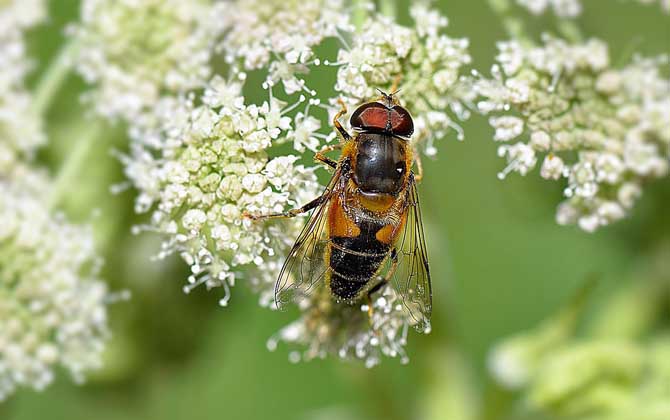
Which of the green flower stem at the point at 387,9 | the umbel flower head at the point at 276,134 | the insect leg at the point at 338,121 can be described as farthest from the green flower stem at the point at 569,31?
the insect leg at the point at 338,121

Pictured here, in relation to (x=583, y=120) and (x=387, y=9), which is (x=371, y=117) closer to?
(x=387, y=9)

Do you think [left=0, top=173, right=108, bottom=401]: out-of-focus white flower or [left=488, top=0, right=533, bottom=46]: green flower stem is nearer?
[left=488, top=0, right=533, bottom=46]: green flower stem

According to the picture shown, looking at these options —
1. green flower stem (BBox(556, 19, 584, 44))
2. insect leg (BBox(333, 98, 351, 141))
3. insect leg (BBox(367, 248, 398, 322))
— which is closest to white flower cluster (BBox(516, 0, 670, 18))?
green flower stem (BBox(556, 19, 584, 44))

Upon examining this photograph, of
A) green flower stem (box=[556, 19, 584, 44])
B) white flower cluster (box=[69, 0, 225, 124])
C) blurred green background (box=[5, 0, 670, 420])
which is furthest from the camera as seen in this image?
blurred green background (box=[5, 0, 670, 420])

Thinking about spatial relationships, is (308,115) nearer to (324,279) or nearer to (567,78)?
(324,279)

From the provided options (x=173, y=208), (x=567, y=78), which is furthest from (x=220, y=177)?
(x=567, y=78)

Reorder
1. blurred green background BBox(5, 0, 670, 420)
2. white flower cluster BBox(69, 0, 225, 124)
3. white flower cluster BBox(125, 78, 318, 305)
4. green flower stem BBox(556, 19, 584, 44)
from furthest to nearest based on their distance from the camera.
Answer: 1. blurred green background BBox(5, 0, 670, 420)
2. white flower cluster BBox(69, 0, 225, 124)
3. green flower stem BBox(556, 19, 584, 44)
4. white flower cluster BBox(125, 78, 318, 305)

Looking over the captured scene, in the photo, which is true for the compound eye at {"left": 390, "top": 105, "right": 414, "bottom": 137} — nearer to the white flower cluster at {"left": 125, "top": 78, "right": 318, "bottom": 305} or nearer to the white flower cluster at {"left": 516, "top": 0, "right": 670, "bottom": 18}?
the white flower cluster at {"left": 125, "top": 78, "right": 318, "bottom": 305}
